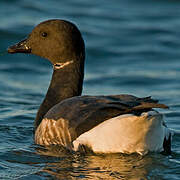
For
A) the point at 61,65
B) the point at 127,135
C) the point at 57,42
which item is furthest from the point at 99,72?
the point at 127,135

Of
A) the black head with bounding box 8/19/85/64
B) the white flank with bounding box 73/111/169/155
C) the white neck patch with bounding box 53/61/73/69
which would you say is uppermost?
the black head with bounding box 8/19/85/64

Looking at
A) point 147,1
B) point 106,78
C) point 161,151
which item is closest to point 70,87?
point 161,151

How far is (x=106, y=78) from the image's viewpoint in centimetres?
1186

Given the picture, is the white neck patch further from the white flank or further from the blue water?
the white flank

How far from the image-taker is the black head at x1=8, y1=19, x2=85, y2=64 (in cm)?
771

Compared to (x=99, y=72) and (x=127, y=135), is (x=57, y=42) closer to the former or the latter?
(x=127, y=135)

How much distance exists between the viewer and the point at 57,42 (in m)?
7.80

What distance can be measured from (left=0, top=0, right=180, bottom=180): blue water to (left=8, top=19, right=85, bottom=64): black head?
0.63m

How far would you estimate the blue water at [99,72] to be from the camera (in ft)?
19.9

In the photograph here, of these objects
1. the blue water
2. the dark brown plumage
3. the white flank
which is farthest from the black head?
the white flank

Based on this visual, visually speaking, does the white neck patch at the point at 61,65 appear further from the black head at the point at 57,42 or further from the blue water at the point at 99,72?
the blue water at the point at 99,72

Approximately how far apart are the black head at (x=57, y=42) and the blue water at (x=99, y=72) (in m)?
0.63

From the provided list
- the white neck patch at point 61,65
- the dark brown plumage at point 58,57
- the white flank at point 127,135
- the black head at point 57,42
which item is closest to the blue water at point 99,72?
the white flank at point 127,135

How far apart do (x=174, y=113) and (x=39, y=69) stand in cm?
422
